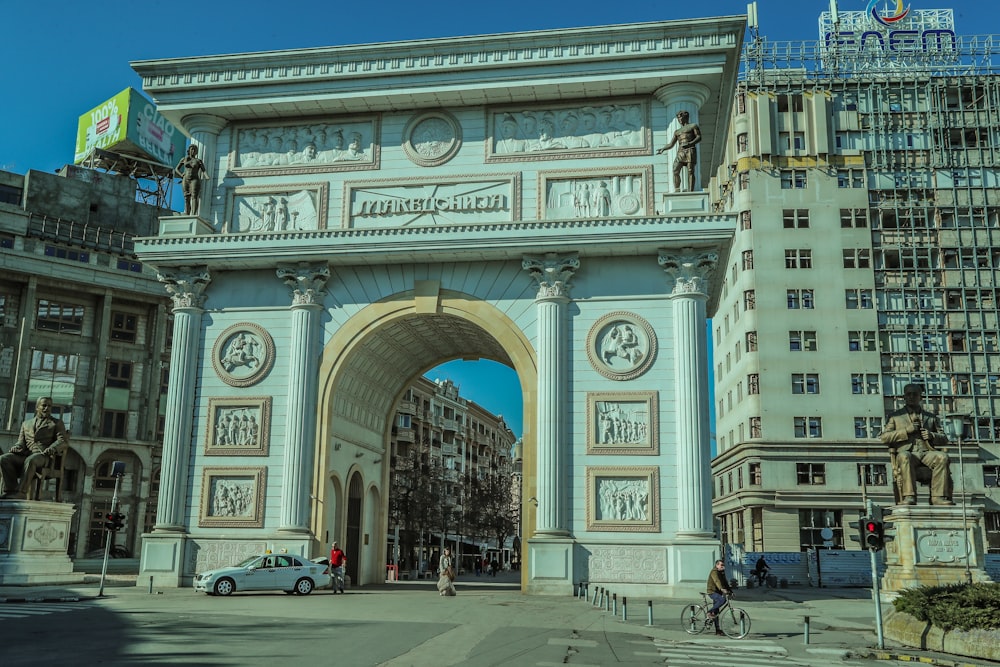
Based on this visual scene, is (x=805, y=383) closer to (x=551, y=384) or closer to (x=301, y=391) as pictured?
(x=551, y=384)

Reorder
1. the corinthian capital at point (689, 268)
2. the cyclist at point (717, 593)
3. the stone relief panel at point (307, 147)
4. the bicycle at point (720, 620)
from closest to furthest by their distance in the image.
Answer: the bicycle at point (720, 620) → the cyclist at point (717, 593) → the corinthian capital at point (689, 268) → the stone relief panel at point (307, 147)

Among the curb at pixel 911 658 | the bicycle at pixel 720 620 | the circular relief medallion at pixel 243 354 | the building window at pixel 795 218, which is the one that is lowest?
the curb at pixel 911 658

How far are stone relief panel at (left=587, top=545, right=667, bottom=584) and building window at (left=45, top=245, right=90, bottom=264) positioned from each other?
5945 centimetres

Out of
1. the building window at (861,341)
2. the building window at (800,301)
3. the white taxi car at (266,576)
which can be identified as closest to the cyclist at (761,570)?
the building window at (861,341)

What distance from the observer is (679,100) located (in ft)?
113

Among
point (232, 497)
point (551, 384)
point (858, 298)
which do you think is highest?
point (858, 298)

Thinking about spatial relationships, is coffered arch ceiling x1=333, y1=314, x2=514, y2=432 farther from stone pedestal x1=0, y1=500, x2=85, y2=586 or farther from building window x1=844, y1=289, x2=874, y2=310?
building window x1=844, y1=289, x2=874, y2=310

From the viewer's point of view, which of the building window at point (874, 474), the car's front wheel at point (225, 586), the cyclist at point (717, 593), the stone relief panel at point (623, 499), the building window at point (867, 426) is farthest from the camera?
the building window at point (867, 426)

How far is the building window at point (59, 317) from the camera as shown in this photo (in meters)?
73.7

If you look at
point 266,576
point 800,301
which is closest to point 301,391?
point 266,576

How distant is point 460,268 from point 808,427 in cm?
4385

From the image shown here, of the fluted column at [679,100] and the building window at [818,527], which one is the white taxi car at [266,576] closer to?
the fluted column at [679,100]

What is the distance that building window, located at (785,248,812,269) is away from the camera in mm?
73000

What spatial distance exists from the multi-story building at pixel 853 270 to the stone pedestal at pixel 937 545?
41541mm
